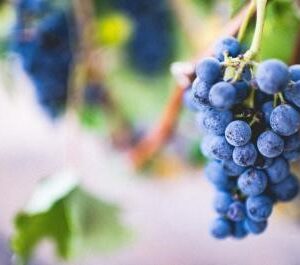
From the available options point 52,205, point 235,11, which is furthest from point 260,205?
point 52,205

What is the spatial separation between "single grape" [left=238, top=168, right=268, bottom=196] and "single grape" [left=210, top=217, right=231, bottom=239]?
2.2 inches

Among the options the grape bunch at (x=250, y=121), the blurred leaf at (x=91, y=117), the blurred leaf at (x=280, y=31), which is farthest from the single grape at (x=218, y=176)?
the blurred leaf at (x=91, y=117)

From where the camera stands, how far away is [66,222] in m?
0.59

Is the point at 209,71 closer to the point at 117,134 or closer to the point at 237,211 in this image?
the point at 237,211

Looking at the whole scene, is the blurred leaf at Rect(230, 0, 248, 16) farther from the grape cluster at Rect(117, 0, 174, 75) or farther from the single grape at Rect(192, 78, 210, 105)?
the grape cluster at Rect(117, 0, 174, 75)

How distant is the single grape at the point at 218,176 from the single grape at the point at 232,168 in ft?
0.04

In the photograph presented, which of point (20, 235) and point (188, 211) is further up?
point (20, 235)

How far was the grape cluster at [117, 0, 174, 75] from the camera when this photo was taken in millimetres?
822

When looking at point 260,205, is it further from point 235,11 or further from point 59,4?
point 59,4

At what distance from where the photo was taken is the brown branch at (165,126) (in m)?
0.42

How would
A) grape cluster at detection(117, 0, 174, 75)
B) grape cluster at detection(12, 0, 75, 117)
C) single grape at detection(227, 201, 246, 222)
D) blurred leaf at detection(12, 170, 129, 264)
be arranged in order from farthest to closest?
Result: grape cluster at detection(117, 0, 174, 75) → grape cluster at detection(12, 0, 75, 117) → blurred leaf at detection(12, 170, 129, 264) → single grape at detection(227, 201, 246, 222)

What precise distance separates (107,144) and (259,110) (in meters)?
0.61

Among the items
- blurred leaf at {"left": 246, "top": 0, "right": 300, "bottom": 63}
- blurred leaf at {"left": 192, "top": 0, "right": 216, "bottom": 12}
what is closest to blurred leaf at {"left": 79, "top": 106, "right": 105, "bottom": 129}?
blurred leaf at {"left": 192, "top": 0, "right": 216, "bottom": 12}

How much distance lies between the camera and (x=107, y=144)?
935 millimetres
